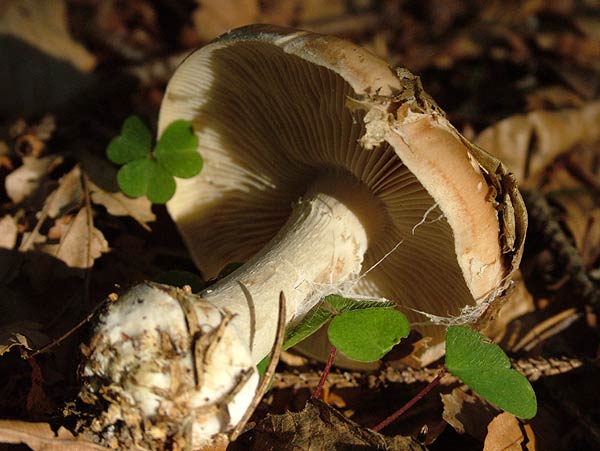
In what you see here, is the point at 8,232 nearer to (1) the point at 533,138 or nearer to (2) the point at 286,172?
(2) the point at 286,172

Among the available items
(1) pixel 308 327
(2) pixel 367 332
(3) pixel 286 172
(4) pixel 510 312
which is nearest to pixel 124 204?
(3) pixel 286 172

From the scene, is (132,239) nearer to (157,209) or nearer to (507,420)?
(157,209)

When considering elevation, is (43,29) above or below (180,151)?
above

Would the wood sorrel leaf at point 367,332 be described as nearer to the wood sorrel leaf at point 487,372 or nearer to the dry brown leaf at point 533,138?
the wood sorrel leaf at point 487,372

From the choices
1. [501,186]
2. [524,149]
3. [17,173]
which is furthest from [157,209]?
[524,149]

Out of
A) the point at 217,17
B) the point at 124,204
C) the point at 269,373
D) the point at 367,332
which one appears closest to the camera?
the point at 269,373
